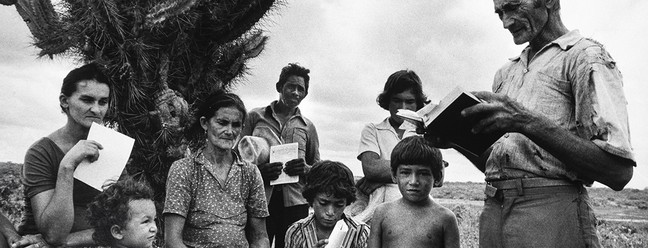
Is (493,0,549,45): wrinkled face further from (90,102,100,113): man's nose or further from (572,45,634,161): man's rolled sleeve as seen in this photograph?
(90,102,100,113): man's nose

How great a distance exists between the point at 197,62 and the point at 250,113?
Answer: 260 cm

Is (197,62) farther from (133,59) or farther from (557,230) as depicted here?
(557,230)

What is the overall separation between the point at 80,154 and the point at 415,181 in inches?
78.2

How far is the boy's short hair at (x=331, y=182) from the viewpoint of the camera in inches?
140

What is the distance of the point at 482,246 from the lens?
2334 mm

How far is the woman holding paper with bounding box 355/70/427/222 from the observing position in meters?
3.72

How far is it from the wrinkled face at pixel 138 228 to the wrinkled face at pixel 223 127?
0.60 m

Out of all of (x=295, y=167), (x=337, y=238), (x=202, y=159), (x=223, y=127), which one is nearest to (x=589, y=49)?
(x=337, y=238)

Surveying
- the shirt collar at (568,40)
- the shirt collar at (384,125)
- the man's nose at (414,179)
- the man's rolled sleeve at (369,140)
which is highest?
the shirt collar at (568,40)

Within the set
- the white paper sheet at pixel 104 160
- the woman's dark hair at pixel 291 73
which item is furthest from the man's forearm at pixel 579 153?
the woman's dark hair at pixel 291 73

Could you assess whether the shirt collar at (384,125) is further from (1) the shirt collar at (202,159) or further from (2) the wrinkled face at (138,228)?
(2) the wrinkled face at (138,228)

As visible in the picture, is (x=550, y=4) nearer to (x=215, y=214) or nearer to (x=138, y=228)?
(x=215, y=214)

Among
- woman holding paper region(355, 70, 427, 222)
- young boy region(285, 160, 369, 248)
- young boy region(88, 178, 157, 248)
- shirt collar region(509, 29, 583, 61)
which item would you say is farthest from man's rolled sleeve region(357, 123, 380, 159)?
shirt collar region(509, 29, 583, 61)

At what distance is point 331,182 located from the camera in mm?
3561
